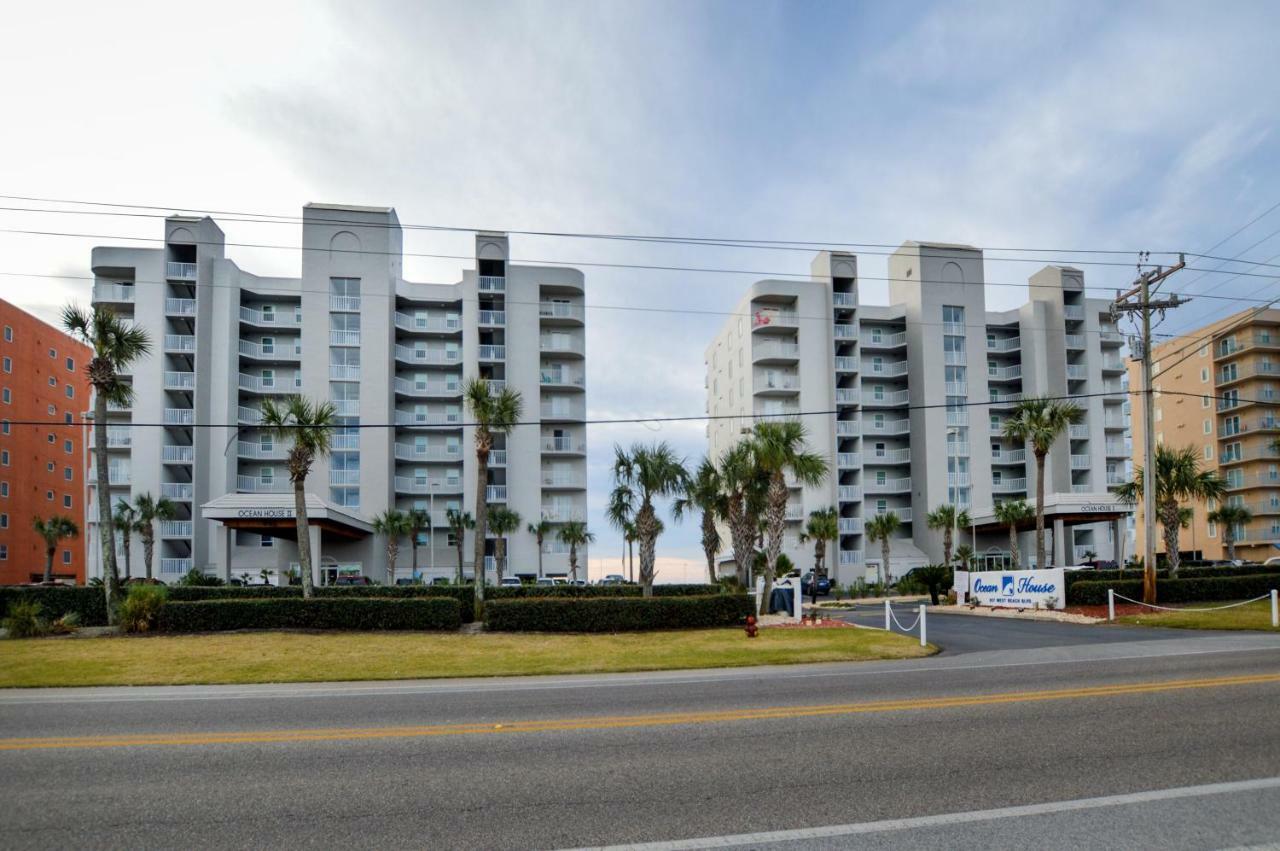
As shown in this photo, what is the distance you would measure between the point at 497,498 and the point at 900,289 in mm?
40226

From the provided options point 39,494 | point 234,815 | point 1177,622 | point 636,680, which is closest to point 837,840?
point 234,815

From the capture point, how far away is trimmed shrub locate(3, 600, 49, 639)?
24.7 meters

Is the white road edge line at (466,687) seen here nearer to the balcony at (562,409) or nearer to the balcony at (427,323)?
the balcony at (562,409)

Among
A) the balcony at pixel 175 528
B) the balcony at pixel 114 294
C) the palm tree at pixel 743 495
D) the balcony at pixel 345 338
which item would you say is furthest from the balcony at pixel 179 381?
the palm tree at pixel 743 495

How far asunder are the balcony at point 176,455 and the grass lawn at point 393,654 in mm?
42334

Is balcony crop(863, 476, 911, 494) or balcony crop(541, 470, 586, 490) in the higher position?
balcony crop(541, 470, 586, 490)

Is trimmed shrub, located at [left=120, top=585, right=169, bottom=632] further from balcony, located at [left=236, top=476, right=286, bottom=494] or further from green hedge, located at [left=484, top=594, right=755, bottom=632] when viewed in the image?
balcony, located at [left=236, top=476, right=286, bottom=494]

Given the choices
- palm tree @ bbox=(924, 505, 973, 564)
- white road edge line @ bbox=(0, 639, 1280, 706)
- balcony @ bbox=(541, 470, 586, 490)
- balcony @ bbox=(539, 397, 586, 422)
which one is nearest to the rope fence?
white road edge line @ bbox=(0, 639, 1280, 706)

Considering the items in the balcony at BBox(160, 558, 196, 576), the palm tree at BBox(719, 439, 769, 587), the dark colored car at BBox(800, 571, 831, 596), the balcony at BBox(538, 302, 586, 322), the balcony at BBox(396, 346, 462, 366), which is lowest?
the dark colored car at BBox(800, 571, 831, 596)

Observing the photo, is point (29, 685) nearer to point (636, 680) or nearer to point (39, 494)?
point (636, 680)

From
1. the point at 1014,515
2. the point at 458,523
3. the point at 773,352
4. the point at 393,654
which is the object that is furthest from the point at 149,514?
the point at 1014,515

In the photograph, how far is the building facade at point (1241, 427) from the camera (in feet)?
270

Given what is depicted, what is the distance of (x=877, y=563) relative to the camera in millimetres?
69125

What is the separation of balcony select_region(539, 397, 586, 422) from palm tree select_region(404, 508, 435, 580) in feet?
39.7
